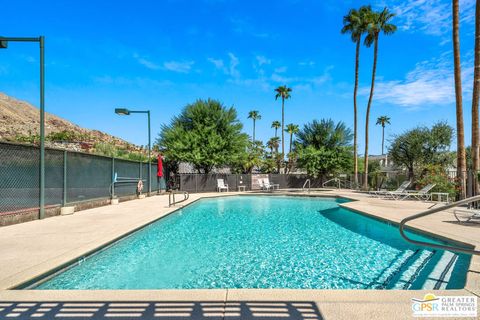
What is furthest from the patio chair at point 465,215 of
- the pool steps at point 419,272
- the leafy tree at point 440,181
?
the leafy tree at point 440,181

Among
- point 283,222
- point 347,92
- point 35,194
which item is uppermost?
point 347,92

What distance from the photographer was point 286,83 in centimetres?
3962

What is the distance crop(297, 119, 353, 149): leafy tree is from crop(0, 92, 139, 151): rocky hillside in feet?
113

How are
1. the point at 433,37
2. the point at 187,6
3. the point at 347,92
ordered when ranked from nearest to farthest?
the point at 187,6
the point at 433,37
the point at 347,92

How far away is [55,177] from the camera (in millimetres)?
8617

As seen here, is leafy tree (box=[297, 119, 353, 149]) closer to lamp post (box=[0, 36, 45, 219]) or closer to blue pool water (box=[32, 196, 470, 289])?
blue pool water (box=[32, 196, 470, 289])

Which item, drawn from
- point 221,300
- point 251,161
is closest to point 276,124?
point 251,161

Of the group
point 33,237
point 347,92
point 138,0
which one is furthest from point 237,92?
point 33,237

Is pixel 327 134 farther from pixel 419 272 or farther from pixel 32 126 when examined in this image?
pixel 32 126

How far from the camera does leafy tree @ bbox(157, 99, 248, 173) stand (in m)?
21.2

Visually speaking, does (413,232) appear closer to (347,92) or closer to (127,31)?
(127,31)

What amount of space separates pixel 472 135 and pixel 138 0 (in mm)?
15559

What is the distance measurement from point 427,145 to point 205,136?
61.1 ft

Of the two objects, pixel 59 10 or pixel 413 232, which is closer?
pixel 413 232
